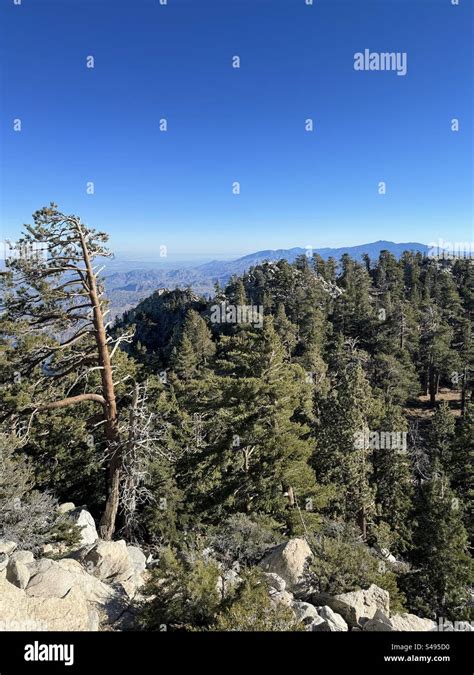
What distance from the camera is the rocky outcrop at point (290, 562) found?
9023 mm

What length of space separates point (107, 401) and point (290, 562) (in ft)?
21.2

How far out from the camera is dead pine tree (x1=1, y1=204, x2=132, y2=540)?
10.2m

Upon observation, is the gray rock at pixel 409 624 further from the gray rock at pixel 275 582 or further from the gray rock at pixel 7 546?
the gray rock at pixel 7 546

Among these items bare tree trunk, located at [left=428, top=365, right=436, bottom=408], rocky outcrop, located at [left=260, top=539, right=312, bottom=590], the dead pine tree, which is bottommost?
bare tree trunk, located at [left=428, top=365, right=436, bottom=408]

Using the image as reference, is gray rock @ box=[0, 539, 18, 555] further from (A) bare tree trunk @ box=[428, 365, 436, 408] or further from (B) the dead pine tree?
A: (A) bare tree trunk @ box=[428, 365, 436, 408]

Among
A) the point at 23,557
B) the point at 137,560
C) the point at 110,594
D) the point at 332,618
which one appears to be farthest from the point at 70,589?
the point at 332,618

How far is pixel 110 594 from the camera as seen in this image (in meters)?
7.60

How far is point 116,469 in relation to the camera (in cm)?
1155

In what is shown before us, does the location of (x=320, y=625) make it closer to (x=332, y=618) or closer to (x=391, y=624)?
(x=332, y=618)

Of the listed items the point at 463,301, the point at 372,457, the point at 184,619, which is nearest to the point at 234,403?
the point at 184,619

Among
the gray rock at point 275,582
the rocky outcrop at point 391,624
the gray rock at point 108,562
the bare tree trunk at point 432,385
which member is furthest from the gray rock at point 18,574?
the bare tree trunk at point 432,385

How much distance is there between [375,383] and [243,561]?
4240 cm

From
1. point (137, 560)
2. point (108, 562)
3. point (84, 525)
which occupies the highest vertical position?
point (108, 562)

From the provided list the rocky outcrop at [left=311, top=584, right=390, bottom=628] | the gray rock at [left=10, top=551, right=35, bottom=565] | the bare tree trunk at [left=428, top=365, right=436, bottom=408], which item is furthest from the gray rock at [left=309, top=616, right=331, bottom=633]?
the bare tree trunk at [left=428, top=365, right=436, bottom=408]
